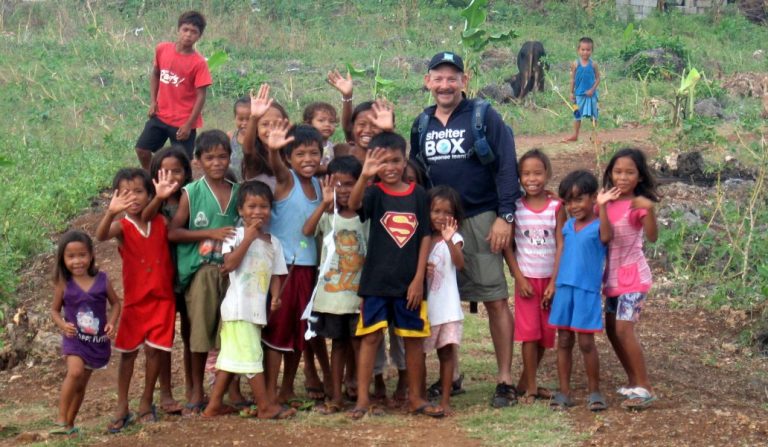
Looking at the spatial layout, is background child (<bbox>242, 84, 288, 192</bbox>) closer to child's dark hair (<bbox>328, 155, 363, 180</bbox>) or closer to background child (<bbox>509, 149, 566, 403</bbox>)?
child's dark hair (<bbox>328, 155, 363, 180</bbox>)

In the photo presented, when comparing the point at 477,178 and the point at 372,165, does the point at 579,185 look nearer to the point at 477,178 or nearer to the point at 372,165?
the point at 477,178

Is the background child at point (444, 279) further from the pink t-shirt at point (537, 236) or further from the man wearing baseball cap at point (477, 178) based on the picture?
the pink t-shirt at point (537, 236)

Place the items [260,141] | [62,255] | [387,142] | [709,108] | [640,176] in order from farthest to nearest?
[709,108] < [260,141] < [640,176] < [387,142] < [62,255]

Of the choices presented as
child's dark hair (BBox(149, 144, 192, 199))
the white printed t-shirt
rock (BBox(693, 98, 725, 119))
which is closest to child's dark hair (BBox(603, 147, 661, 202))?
the white printed t-shirt

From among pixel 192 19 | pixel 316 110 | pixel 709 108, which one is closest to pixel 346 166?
pixel 316 110

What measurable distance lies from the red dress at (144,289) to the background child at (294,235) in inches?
20.3

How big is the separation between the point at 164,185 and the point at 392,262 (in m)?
1.11

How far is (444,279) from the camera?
543 cm

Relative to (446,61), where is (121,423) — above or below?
below

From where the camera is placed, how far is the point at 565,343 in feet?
18.1

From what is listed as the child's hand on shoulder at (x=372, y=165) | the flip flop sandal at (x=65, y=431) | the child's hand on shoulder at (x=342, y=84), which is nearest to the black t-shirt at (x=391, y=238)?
the child's hand on shoulder at (x=372, y=165)

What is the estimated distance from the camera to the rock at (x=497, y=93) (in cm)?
1712

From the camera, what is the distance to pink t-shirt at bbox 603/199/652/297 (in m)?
5.38

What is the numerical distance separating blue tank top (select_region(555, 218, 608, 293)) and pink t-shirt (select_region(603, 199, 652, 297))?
64 millimetres
